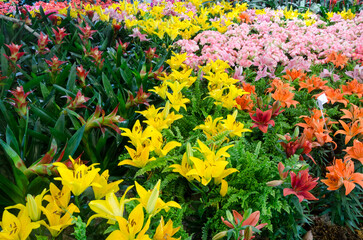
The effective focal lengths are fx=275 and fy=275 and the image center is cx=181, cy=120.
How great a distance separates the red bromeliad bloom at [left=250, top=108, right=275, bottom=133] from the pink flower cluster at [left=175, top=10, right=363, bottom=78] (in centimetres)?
90

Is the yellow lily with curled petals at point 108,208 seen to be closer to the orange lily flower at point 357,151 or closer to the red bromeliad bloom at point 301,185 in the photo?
the red bromeliad bloom at point 301,185

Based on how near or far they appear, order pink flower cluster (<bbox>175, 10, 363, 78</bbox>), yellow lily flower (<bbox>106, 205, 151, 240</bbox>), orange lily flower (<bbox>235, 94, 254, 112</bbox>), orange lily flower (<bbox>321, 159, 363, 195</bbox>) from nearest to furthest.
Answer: yellow lily flower (<bbox>106, 205, 151, 240</bbox>), orange lily flower (<bbox>321, 159, 363, 195</bbox>), orange lily flower (<bbox>235, 94, 254, 112</bbox>), pink flower cluster (<bbox>175, 10, 363, 78</bbox>)

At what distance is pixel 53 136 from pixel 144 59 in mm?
1257

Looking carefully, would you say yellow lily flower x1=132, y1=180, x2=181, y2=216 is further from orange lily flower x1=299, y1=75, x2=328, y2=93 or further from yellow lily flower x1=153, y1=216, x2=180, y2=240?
orange lily flower x1=299, y1=75, x2=328, y2=93

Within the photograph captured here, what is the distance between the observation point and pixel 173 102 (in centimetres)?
165

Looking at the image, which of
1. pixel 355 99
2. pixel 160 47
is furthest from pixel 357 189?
pixel 160 47

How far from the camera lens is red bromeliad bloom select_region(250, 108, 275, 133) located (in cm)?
156

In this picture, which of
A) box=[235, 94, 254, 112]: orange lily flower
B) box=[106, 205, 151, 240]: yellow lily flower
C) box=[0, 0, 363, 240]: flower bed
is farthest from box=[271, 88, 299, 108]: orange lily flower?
box=[106, 205, 151, 240]: yellow lily flower

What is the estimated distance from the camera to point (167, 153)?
1.43 m

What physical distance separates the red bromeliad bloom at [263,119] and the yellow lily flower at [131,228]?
0.95 metres

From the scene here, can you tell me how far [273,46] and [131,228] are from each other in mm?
2552

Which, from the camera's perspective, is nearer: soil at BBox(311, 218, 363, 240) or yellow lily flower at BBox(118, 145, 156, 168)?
yellow lily flower at BBox(118, 145, 156, 168)

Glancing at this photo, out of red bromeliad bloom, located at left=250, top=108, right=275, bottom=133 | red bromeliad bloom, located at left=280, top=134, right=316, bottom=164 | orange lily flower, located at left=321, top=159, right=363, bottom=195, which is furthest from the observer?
red bromeliad bloom, located at left=250, top=108, right=275, bottom=133

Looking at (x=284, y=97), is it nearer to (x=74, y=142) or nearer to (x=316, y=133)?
(x=316, y=133)
